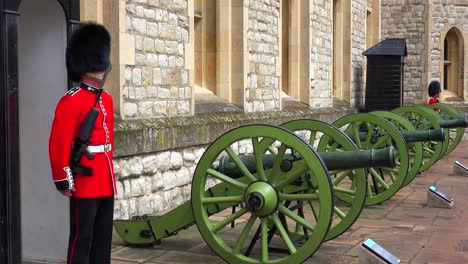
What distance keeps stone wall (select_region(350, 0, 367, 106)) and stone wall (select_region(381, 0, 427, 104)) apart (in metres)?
3.04

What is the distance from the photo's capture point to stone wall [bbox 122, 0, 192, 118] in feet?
20.5

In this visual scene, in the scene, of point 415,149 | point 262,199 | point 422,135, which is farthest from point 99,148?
point 415,149

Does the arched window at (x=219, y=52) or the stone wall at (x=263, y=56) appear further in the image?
the stone wall at (x=263, y=56)

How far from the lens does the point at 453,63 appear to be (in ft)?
63.8

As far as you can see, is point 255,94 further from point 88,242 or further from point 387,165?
point 88,242

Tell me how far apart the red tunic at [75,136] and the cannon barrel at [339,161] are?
1183 millimetres

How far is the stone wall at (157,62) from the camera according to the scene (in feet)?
20.5

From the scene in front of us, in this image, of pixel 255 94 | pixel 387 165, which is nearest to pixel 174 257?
pixel 387 165

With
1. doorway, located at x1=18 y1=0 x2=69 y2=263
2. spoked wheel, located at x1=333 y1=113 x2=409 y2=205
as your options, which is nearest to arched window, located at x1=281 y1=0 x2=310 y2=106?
spoked wheel, located at x1=333 y1=113 x2=409 y2=205

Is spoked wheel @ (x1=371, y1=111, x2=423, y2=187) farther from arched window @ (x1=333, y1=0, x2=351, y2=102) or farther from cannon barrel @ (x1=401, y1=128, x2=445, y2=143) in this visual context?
arched window @ (x1=333, y1=0, x2=351, y2=102)

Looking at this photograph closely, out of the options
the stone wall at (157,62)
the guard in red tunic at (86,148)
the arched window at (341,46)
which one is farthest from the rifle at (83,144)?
the arched window at (341,46)

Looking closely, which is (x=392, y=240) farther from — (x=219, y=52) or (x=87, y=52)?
(x=219, y=52)

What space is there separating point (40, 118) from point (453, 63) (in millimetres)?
16700

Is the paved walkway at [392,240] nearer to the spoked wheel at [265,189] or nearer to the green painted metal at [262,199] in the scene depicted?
the spoked wheel at [265,189]
